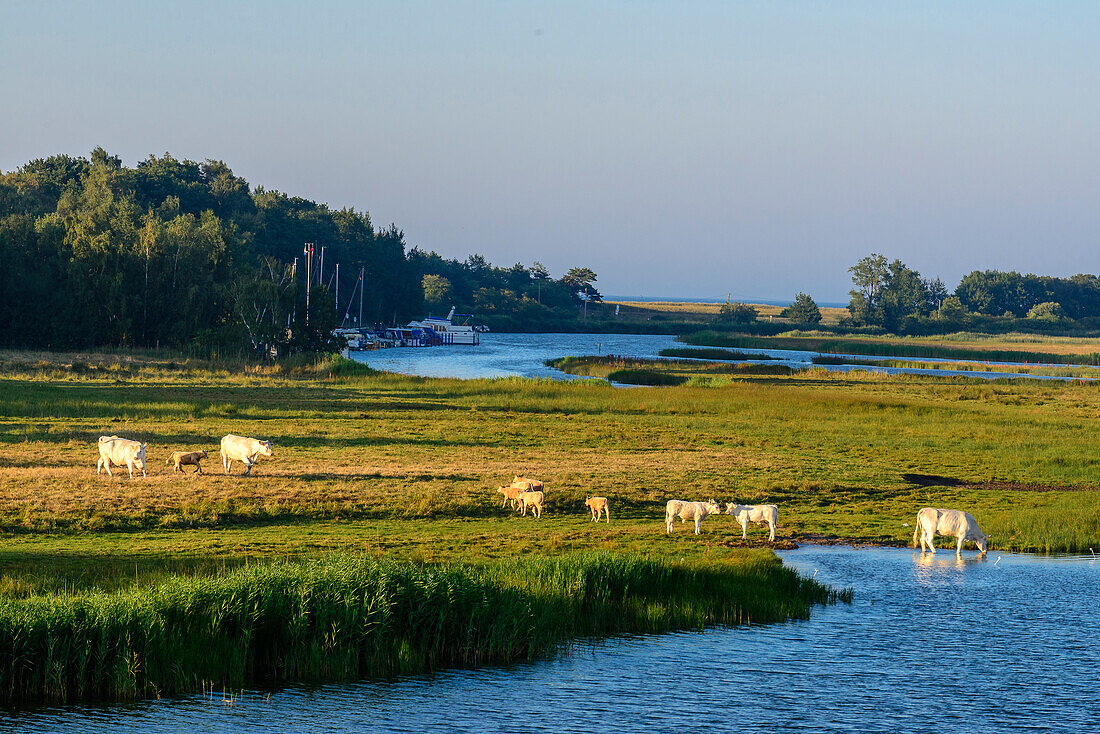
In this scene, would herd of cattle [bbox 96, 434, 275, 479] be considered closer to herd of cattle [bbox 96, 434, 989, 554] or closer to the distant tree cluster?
herd of cattle [bbox 96, 434, 989, 554]

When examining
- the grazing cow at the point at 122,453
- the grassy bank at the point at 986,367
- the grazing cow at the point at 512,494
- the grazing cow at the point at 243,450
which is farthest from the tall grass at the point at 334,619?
the grassy bank at the point at 986,367

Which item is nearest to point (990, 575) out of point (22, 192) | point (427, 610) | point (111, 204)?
point (427, 610)

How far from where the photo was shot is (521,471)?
32.6 metres

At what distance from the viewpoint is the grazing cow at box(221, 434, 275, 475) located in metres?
29.4

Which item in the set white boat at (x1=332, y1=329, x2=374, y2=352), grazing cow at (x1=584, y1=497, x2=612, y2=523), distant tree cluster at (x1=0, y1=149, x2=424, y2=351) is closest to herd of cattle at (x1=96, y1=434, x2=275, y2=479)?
grazing cow at (x1=584, y1=497, x2=612, y2=523)

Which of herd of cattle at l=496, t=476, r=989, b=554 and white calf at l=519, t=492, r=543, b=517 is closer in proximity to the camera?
herd of cattle at l=496, t=476, r=989, b=554

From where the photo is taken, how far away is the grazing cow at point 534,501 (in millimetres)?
25641

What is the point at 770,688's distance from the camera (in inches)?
576

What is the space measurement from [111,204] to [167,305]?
67.7 feet

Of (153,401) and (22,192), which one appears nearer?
(153,401)

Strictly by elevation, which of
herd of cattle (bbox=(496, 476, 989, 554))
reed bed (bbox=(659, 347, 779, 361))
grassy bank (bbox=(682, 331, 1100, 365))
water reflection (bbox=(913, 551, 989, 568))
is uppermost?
grassy bank (bbox=(682, 331, 1100, 365))

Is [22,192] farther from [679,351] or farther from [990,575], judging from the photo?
[990,575]

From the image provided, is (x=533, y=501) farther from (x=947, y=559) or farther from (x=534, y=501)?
(x=947, y=559)

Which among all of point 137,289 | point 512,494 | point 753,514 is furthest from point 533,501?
point 137,289
